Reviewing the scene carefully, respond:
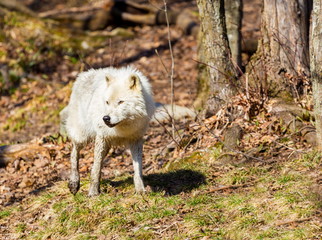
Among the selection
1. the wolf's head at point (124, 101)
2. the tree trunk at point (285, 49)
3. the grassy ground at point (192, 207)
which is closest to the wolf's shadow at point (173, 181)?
the grassy ground at point (192, 207)

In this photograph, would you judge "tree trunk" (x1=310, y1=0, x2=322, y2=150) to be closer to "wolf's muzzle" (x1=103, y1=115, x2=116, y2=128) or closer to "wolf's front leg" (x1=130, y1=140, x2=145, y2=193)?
"wolf's front leg" (x1=130, y1=140, x2=145, y2=193)

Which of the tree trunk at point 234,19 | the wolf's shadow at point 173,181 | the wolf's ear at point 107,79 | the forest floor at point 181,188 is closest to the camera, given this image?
the forest floor at point 181,188

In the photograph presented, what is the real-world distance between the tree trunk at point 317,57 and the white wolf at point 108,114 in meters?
2.24

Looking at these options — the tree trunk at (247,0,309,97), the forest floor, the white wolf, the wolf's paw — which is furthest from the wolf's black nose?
the tree trunk at (247,0,309,97)

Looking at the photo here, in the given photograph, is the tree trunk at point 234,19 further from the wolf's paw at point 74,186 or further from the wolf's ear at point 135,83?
the wolf's paw at point 74,186

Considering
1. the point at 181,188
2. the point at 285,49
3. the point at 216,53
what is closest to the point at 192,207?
the point at 181,188

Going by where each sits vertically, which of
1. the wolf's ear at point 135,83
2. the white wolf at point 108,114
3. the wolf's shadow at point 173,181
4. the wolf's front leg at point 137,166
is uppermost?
the wolf's ear at point 135,83

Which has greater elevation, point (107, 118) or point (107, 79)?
point (107, 79)

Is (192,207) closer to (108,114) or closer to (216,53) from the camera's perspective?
(108,114)

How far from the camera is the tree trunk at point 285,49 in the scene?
8242mm

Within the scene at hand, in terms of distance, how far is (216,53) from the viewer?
8.09 m

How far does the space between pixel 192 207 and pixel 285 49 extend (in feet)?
12.0

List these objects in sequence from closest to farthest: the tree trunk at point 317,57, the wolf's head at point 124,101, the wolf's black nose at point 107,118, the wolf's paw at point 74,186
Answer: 1. the wolf's black nose at point 107,118
2. the wolf's head at point 124,101
3. the tree trunk at point 317,57
4. the wolf's paw at point 74,186

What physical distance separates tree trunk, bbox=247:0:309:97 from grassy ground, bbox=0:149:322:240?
176 centimetres
